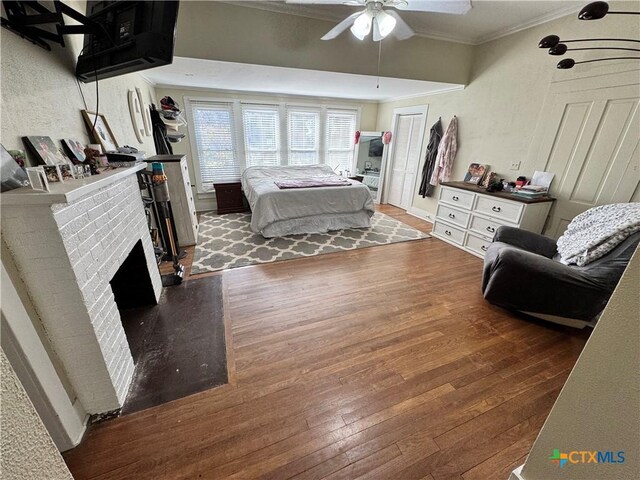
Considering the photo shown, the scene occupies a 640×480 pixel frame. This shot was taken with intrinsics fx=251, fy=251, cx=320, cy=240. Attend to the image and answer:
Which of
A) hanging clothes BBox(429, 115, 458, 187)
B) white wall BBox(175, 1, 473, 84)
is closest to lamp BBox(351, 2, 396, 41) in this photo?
white wall BBox(175, 1, 473, 84)

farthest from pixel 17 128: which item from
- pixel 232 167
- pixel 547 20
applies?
pixel 547 20

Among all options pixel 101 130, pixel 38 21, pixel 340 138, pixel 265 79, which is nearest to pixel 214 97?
pixel 265 79

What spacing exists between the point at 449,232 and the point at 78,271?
393 cm

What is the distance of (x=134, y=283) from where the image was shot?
7.02 feet

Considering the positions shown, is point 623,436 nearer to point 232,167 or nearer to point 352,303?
point 352,303

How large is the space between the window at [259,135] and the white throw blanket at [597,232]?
447 cm

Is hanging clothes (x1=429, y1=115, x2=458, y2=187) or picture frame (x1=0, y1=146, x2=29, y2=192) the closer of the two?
picture frame (x1=0, y1=146, x2=29, y2=192)

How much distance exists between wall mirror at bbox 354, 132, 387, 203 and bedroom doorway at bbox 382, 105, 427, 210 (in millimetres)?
199

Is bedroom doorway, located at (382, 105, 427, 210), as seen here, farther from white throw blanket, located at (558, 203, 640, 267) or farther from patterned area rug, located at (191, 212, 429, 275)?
white throw blanket, located at (558, 203, 640, 267)

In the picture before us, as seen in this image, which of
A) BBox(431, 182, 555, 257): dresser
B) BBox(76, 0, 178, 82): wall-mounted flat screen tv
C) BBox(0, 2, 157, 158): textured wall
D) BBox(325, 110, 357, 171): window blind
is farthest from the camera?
BBox(325, 110, 357, 171): window blind

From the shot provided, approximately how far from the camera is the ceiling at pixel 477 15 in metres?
2.43

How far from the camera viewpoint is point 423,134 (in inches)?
178

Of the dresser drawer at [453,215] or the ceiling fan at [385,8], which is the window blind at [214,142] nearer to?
the ceiling fan at [385,8]

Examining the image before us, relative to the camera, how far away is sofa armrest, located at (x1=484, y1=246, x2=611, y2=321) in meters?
1.83
